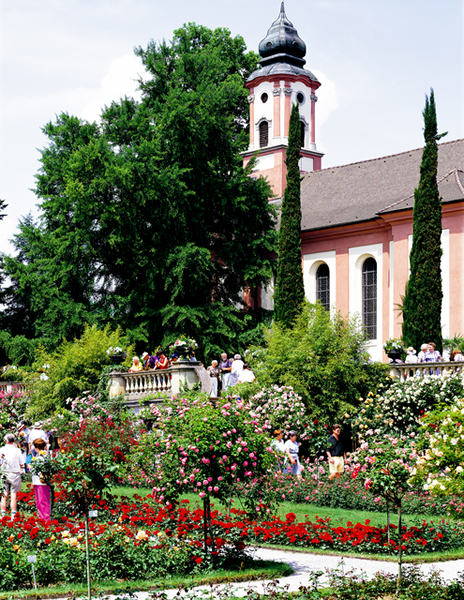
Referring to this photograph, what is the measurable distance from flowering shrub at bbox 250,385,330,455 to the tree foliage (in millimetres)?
384

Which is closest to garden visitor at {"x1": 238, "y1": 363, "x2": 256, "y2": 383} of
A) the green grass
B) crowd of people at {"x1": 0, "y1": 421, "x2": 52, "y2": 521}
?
crowd of people at {"x1": 0, "y1": 421, "x2": 52, "y2": 521}

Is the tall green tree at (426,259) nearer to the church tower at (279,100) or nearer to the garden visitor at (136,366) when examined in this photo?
the garden visitor at (136,366)

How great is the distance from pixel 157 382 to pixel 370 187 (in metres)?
17.7

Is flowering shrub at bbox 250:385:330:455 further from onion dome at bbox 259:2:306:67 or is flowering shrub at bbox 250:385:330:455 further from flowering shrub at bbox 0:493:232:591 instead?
onion dome at bbox 259:2:306:67

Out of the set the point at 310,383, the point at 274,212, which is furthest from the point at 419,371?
the point at 274,212

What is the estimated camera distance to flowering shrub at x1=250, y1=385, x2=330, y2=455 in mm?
20984

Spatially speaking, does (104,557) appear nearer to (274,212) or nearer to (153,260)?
(153,260)

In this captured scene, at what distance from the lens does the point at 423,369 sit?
21.8 metres

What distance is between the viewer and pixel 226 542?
1187cm

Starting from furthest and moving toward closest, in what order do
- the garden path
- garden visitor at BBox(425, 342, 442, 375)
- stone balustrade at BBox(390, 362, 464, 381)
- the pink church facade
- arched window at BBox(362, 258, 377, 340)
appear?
arched window at BBox(362, 258, 377, 340)
the pink church facade
garden visitor at BBox(425, 342, 442, 375)
stone balustrade at BBox(390, 362, 464, 381)
the garden path

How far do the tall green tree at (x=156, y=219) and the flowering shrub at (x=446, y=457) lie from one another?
868 inches

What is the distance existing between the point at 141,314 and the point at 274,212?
787cm

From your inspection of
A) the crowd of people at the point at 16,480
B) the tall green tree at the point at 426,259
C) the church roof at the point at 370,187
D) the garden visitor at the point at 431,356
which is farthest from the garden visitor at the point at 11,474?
the church roof at the point at 370,187

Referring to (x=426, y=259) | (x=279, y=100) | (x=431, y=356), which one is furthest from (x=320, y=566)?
(x=279, y=100)
